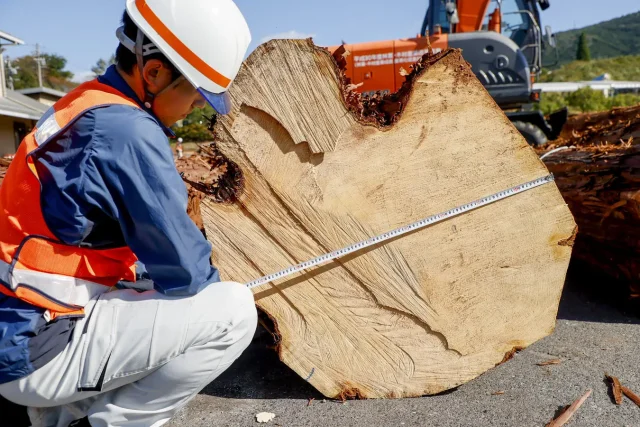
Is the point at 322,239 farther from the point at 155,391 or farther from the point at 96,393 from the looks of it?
the point at 96,393

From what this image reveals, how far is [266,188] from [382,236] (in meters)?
0.51

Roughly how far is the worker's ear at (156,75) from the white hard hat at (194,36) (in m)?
0.04

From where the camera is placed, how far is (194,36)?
5.40ft

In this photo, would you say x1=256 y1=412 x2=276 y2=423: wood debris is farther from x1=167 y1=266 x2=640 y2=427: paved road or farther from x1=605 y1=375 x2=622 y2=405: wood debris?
x1=605 y1=375 x2=622 y2=405: wood debris

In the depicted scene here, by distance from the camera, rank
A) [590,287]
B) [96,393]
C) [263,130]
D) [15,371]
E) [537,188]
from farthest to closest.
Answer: [590,287]
[537,188]
[263,130]
[96,393]
[15,371]

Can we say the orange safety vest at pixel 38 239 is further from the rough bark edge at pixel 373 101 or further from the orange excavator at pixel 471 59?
the orange excavator at pixel 471 59

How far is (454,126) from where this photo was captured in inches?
84.5

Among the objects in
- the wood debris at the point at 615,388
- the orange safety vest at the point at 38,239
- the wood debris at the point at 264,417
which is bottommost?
the wood debris at the point at 615,388

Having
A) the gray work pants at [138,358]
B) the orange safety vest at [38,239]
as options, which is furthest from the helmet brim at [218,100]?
the gray work pants at [138,358]

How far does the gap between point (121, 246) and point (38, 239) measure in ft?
0.84

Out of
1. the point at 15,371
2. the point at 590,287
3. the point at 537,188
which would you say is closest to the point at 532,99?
the point at 590,287

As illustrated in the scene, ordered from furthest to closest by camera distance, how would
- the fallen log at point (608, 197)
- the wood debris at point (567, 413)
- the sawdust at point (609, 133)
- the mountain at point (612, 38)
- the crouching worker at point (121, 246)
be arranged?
the mountain at point (612, 38), the sawdust at point (609, 133), the fallen log at point (608, 197), the wood debris at point (567, 413), the crouching worker at point (121, 246)

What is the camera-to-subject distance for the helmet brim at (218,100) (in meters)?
1.71

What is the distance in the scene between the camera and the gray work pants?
1.64m
